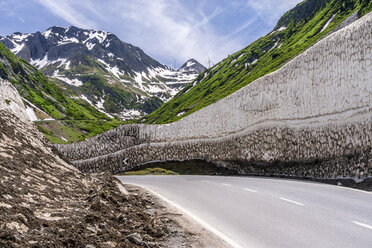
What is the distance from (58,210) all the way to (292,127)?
43.1 feet

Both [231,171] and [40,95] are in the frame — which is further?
[40,95]

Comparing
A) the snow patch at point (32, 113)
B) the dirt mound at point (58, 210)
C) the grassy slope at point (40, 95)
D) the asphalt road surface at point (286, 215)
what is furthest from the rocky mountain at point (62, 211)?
the snow patch at point (32, 113)

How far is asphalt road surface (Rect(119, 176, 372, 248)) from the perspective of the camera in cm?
566

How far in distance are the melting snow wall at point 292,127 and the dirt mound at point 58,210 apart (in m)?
8.47

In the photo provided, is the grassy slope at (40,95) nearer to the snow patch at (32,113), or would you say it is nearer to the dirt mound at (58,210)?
the snow patch at (32,113)

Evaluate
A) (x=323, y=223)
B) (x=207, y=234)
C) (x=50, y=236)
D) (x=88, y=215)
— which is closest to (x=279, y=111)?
(x=323, y=223)

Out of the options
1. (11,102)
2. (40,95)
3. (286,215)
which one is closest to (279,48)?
(40,95)

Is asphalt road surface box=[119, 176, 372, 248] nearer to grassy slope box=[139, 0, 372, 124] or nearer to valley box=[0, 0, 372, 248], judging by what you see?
valley box=[0, 0, 372, 248]

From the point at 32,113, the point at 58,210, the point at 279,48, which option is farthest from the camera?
the point at 279,48

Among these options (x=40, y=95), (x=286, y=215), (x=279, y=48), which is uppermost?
(x=279, y=48)

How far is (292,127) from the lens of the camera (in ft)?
52.9

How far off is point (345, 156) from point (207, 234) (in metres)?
8.91

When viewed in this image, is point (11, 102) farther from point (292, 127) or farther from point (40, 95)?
point (40, 95)

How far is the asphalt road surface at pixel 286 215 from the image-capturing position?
5.66 meters
